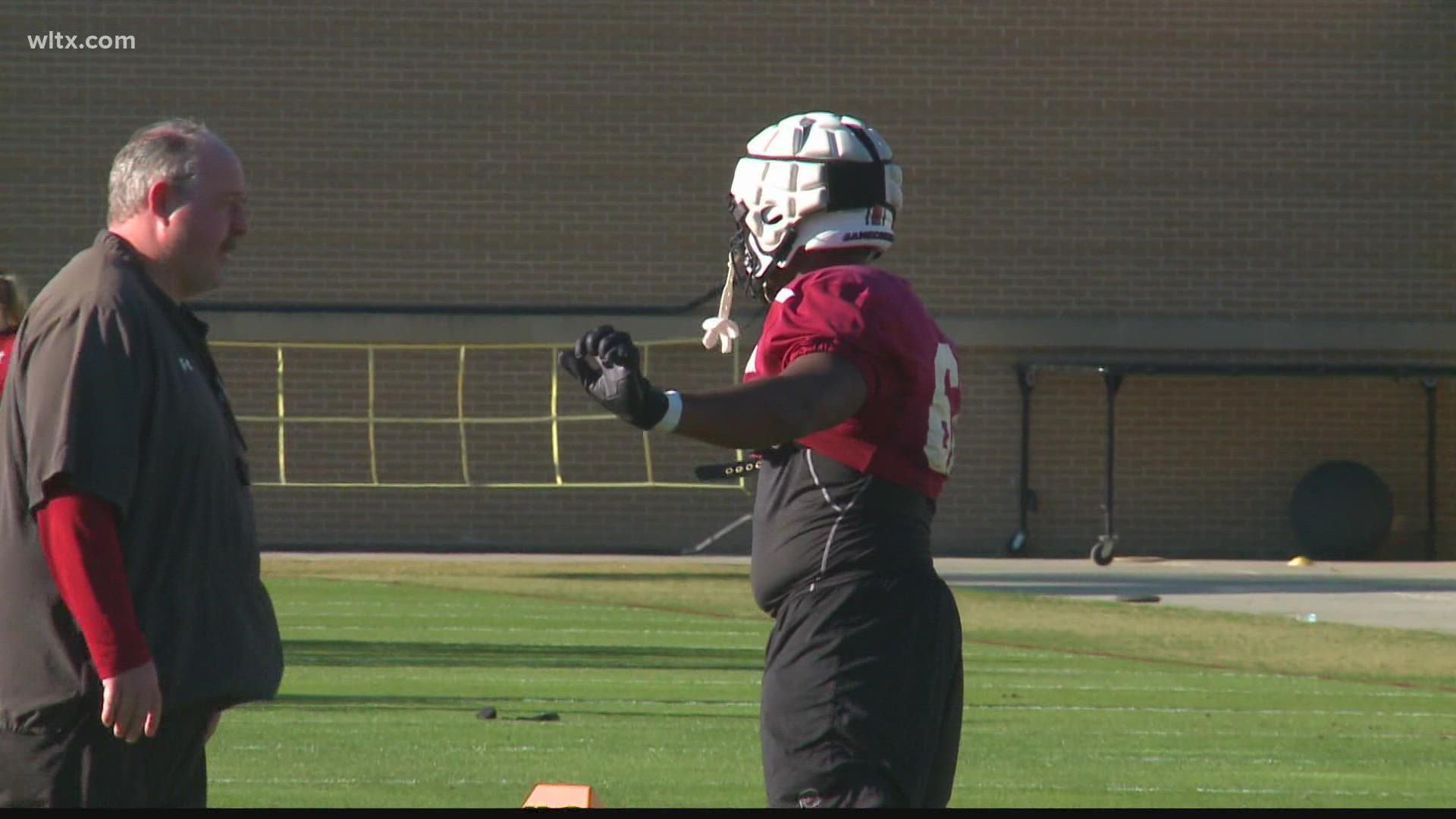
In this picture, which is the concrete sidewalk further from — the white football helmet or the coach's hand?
the coach's hand

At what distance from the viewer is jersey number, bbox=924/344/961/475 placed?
12.6ft

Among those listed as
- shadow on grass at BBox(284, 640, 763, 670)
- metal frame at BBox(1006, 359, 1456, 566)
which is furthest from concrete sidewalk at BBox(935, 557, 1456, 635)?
shadow on grass at BBox(284, 640, 763, 670)

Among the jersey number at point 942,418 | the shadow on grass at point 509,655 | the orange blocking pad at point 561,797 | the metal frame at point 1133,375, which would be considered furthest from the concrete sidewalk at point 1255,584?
the jersey number at point 942,418

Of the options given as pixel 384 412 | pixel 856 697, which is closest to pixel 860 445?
pixel 856 697

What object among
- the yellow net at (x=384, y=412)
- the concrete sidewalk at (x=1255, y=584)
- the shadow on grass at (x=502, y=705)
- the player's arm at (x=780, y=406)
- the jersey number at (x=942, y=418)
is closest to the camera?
the player's arm at (x=780, y=406)

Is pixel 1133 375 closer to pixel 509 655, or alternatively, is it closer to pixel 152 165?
pixel 509 655

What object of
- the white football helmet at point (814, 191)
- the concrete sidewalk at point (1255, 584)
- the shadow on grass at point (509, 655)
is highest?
the white football helmet at point (814, 191)

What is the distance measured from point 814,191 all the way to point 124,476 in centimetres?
137

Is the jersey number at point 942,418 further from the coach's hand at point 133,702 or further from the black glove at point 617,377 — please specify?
Answer: the coach's hand at point 133,702

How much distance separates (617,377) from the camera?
3291mm

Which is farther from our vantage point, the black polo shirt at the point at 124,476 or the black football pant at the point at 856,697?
the black football pant at the point at 856,697

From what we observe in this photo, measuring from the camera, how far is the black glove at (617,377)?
3293 mm

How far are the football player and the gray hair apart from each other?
1.06 m

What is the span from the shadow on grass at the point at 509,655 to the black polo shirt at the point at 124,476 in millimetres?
8386
